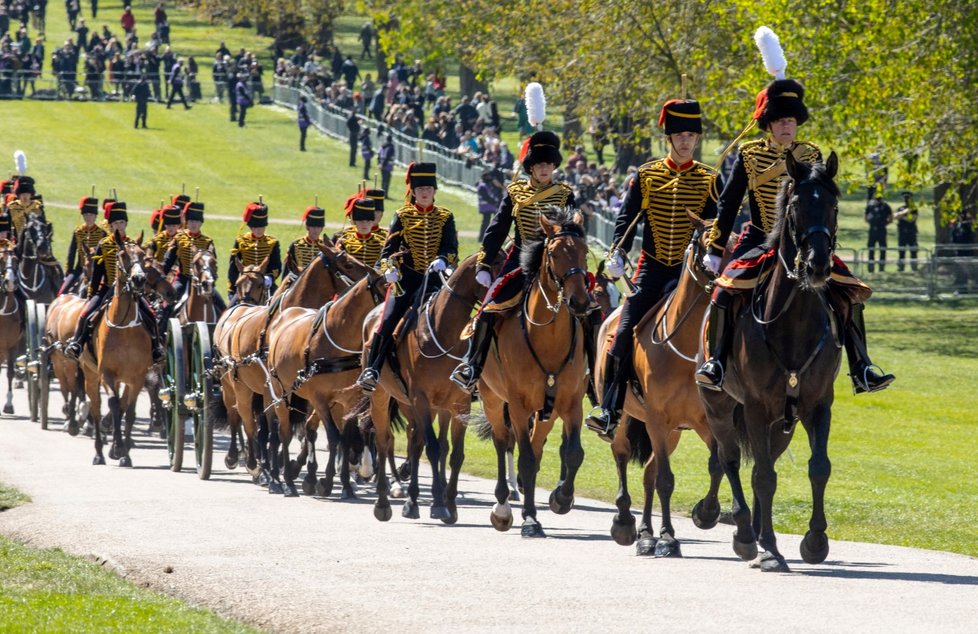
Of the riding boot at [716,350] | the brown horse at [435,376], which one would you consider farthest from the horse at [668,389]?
the brown horse at [435,376]

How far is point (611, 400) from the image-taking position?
1322 cm

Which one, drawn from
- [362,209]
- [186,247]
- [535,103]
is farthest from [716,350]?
[186,247]

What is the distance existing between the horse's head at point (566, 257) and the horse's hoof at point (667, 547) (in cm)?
168

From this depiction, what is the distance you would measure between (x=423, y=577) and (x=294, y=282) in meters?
8.43

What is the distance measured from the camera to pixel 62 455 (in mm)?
21016

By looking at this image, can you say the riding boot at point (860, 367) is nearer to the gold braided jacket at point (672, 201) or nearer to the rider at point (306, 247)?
the gold braided jacket at point (672, 201)

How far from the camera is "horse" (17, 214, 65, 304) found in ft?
90.9

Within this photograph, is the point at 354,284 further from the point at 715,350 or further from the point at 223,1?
the point at 223,1

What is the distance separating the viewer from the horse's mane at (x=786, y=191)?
1093cm

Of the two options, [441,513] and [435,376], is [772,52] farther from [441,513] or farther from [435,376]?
[441,513]

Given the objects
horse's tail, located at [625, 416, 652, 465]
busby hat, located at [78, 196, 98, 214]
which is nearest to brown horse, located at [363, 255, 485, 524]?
horse's tail, located at [625, 416, 652, 465]

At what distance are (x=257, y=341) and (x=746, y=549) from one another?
8606mm

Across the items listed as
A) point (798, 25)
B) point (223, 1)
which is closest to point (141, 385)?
point (798, 25)

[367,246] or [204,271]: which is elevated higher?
[367,246]
